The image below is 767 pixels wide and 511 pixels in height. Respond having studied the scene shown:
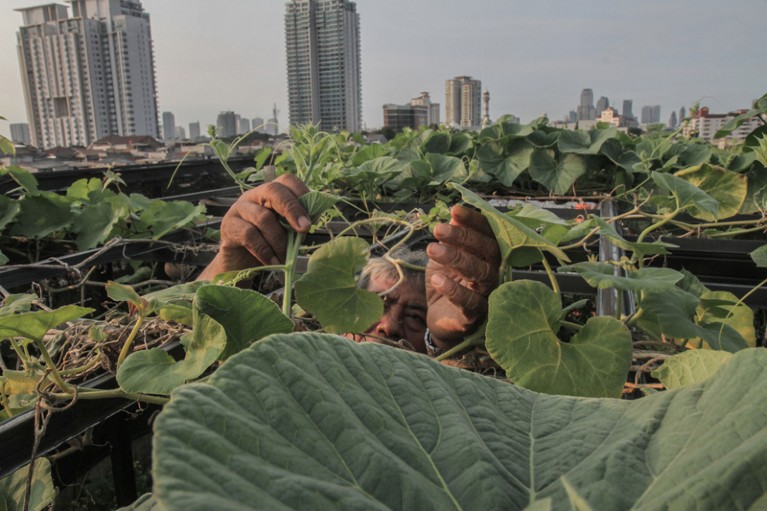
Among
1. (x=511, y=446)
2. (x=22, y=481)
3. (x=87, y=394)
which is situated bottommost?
(x=22, y=481)

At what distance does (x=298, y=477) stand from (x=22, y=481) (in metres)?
0.71

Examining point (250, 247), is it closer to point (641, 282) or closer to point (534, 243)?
point (534, 243)

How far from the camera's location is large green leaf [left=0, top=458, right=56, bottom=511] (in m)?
0.77

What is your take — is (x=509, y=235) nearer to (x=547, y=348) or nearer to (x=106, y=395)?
(x=547, y=348)

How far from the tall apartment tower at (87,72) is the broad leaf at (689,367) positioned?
2106 inches

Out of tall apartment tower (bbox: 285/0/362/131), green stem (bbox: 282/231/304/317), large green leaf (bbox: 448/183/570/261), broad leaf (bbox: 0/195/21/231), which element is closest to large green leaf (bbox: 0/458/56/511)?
green stem (bbox: 282/231/304/317)

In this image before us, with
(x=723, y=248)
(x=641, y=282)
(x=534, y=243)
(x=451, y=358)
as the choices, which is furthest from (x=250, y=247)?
(x=723, y=248)

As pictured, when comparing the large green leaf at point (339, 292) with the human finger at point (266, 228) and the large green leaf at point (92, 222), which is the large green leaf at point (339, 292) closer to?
the human finger at point (266, 228)

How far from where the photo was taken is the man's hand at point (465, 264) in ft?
3.09

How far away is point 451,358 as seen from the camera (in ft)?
3.40

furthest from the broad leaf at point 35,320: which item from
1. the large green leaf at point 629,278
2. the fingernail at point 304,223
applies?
the large green leaf at point 629,278

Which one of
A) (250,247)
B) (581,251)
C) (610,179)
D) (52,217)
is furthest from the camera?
(610,179)

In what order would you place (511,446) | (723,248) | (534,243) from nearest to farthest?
(511,446) → (534,243) → (723,248)

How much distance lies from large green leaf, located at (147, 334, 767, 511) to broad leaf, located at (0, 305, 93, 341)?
1.50ft
